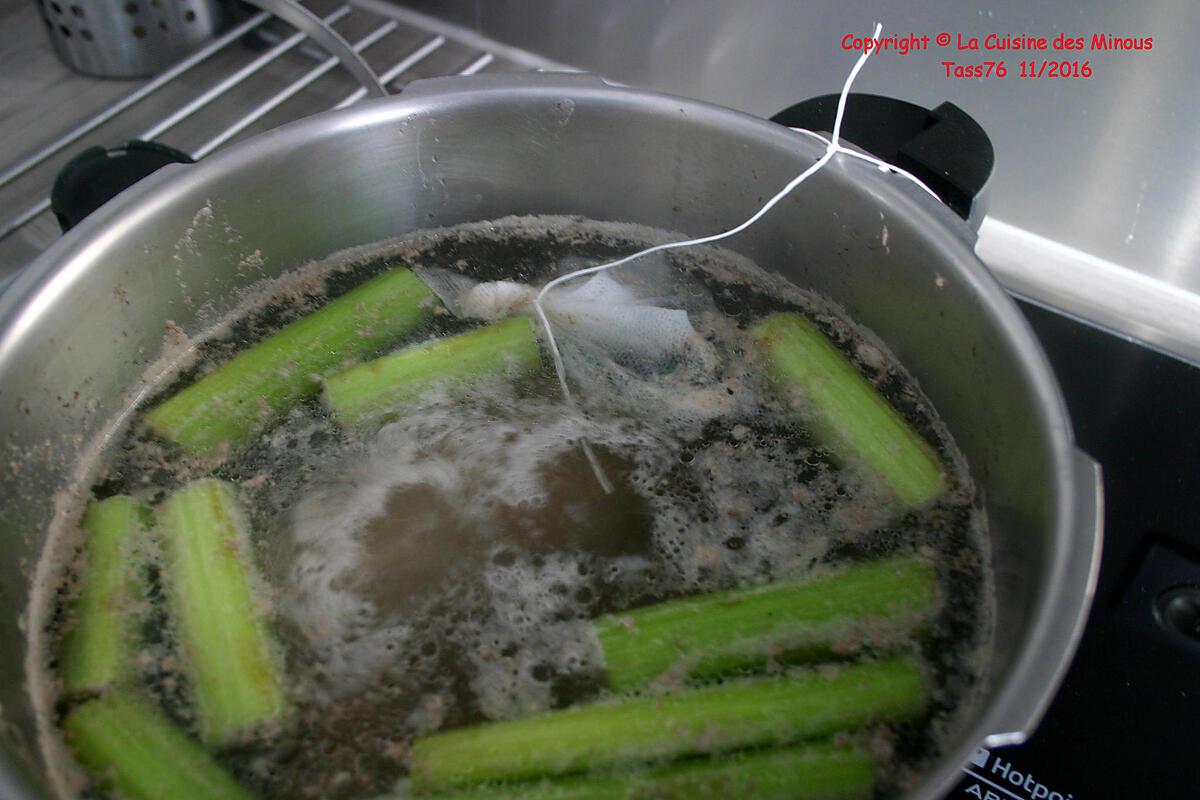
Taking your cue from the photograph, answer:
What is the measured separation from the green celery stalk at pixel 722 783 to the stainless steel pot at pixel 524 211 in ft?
0.32

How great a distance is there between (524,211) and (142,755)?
0.60 meters

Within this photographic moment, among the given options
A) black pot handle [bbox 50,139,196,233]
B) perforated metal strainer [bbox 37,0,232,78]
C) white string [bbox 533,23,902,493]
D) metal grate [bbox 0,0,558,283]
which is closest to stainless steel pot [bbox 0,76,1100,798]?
white string [bbox 533,23,902,493]

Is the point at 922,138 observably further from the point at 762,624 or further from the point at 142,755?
the point at 142,755

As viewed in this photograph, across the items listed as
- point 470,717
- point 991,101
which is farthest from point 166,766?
point 991,101

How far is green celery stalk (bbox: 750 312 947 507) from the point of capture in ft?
2.72

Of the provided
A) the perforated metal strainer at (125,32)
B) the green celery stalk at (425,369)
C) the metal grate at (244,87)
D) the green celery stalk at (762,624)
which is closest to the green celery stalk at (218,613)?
the green celery stalk at (425,369)

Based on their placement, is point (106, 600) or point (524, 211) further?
point (524, 211)

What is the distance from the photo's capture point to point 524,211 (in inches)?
39.6

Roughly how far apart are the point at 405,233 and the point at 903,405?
1.71 feet

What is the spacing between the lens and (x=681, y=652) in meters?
0.73

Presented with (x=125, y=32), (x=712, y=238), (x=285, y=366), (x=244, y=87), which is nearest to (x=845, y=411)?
(x=712, y=238)

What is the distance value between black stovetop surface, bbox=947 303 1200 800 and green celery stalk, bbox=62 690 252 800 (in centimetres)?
56

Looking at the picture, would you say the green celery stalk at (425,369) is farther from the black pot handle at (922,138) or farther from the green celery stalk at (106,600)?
the black pot handle at (922,138)

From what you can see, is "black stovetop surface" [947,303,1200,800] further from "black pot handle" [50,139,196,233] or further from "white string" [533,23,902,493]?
"black pot handle" [50,139,196,233]
